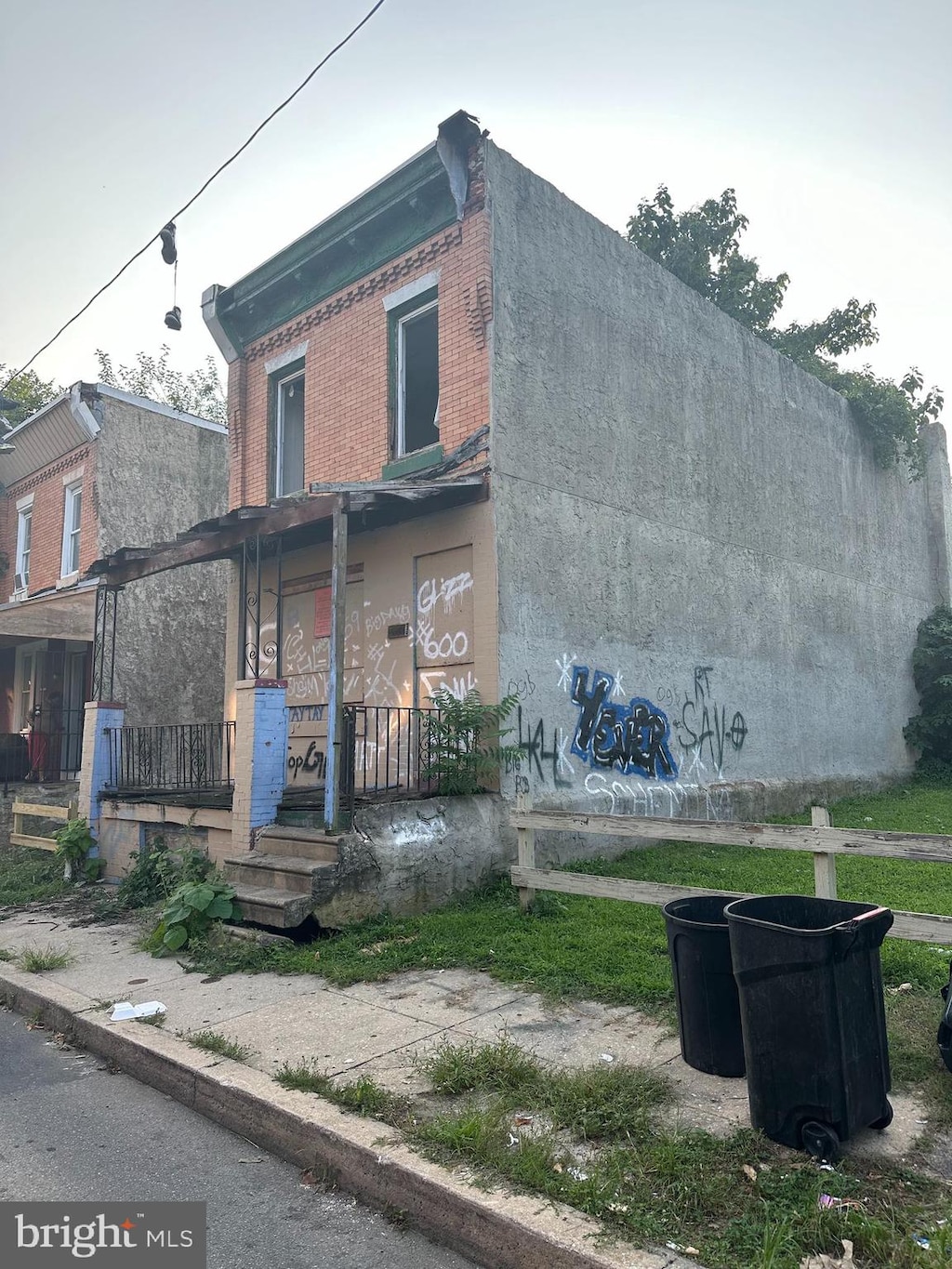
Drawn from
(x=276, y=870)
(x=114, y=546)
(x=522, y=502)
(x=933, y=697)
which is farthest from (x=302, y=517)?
(x=933, y=697)

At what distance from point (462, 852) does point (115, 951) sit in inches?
124

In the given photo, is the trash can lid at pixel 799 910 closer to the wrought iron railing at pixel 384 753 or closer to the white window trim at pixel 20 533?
the wrought iron railing at pixel 384 753

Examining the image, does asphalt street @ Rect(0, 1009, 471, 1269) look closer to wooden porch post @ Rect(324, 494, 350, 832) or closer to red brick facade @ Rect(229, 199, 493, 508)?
wooden porch post @ Rect(324, 494, 350, 832)

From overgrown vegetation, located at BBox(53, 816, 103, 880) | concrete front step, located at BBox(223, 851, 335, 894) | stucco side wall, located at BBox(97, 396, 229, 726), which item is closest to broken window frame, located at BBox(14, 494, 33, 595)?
stucco side wall, located at BBox(97, 396, 229, 726)

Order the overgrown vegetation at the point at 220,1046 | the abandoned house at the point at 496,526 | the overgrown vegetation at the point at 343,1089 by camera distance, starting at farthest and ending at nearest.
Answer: the abandoned house at the point at 496,526
the overgrown vegetation at the point at 220,1046
the overgrown vegetation at the point at 343,1089

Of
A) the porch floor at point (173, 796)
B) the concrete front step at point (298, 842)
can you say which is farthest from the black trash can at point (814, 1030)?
the porch floor at point (173, 796)

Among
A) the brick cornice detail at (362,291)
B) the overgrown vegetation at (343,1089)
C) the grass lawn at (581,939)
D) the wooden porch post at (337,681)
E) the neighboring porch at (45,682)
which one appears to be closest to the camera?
the overgrown vegetation at (343,1089)

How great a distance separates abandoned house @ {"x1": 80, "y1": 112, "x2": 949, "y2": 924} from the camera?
30.6 feet

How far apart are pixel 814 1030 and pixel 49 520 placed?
60.1ft

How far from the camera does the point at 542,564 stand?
9.98 metres

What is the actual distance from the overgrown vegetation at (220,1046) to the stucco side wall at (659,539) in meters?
4.83

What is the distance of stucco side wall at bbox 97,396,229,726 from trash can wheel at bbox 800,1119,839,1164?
47.8ft

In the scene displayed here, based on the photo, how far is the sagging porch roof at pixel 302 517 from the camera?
848 centimetres

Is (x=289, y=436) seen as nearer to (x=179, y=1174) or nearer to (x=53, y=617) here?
(x=53, y=617)
